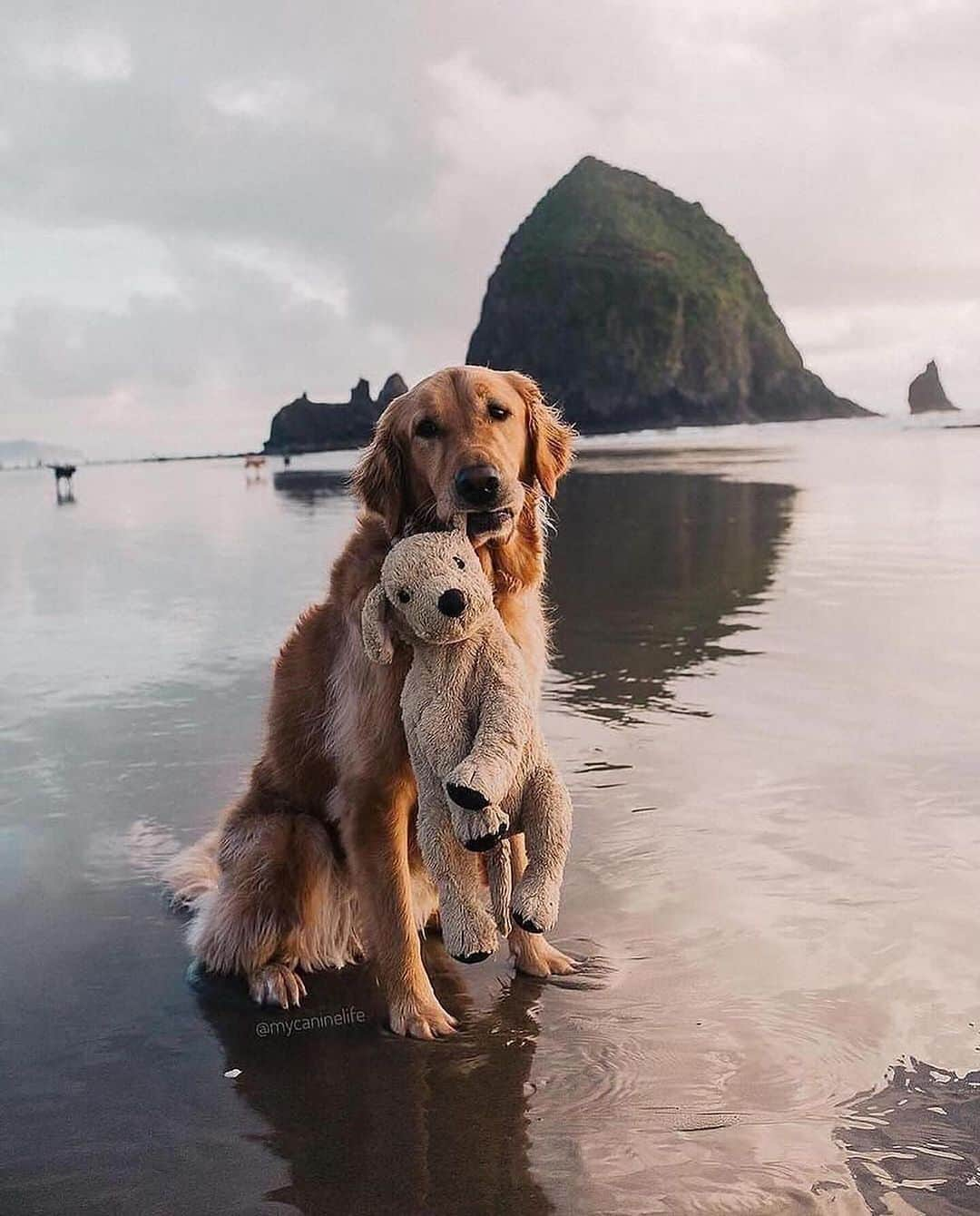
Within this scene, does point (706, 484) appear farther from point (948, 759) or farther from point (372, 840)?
point (372, 840)

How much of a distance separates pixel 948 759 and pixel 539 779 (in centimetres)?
326

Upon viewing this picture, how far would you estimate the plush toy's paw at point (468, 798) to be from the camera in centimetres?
264

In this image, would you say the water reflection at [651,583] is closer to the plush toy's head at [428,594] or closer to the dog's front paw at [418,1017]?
the dog's front paw at [418,1017]

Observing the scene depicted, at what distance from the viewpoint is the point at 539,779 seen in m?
2.93

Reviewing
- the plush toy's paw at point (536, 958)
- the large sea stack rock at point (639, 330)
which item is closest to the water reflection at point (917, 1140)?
the plush toy's paw at point (536, 958)

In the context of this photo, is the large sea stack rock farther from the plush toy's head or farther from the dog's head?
the plush toy's head

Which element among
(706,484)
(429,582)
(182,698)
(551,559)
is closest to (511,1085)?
(429,582)

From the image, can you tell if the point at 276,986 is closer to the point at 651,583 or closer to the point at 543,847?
the point at 543,847

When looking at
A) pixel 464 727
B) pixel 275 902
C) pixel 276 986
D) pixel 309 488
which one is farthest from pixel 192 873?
pixel 309 488

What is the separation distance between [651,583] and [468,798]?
27.7 feet

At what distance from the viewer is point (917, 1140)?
262 centimetres

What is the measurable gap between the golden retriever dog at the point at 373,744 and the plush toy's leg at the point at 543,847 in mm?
376

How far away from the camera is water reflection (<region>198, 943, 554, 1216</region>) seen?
8.21 feet

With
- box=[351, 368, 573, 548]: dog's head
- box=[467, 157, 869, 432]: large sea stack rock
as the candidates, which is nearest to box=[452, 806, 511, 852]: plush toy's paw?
box=[351, 368, 573, 548]: dog's head
